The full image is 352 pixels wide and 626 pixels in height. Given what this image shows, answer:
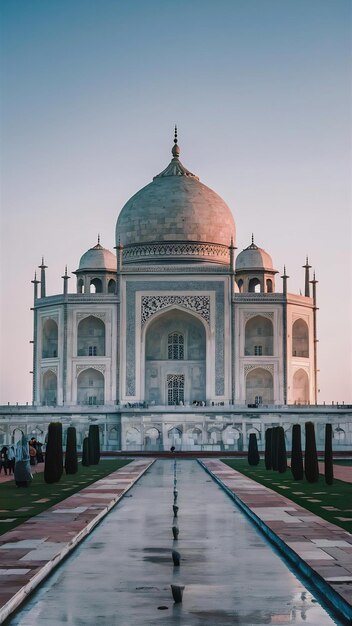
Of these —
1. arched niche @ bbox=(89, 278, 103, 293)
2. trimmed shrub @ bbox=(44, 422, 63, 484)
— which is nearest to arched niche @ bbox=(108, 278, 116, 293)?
arched niche @ bbox=(89, 278, 103, 293)

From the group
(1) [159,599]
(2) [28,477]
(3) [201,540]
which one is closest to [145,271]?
(2) [28,477]

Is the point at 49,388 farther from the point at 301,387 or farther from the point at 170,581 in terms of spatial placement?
the point at 170,581

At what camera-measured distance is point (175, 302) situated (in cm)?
3850

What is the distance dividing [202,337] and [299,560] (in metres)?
31.9

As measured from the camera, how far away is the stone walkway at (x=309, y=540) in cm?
636

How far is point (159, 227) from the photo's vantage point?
1634 inches

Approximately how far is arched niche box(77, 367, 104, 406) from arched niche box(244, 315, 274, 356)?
565 centimetres

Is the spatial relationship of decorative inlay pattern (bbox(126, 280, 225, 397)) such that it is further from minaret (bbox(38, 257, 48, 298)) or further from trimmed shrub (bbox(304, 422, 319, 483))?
trimmed shrub (bbox(304, 422, 319, 483))

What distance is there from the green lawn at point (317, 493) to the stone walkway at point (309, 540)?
0.19 m

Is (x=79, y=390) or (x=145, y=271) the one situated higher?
(x=145, y=271)

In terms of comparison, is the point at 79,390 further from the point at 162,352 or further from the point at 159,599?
the point at 159,599

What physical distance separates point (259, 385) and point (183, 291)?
450 cm

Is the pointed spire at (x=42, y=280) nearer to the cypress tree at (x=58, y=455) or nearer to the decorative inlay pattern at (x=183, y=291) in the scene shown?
the decorative inlay pattern at (x=183, y=291)

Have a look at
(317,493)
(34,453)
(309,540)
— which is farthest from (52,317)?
(309,540)
